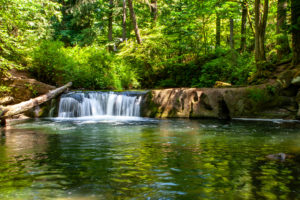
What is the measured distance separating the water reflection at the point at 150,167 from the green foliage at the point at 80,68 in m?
11.2

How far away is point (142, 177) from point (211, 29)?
19276 millimetres

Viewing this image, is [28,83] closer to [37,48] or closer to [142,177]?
[37,48]

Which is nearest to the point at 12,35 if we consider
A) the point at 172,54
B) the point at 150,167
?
the point at 172,54

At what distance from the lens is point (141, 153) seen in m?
6.18

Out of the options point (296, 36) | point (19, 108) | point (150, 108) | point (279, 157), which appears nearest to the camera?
point (279, 157)

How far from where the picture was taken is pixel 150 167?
16.5 feet

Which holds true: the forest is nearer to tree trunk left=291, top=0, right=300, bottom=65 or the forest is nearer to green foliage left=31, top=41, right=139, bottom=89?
green foliage left=31, top=41, right=139, bottom=89

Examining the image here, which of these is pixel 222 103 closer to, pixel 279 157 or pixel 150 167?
pixel 279 157

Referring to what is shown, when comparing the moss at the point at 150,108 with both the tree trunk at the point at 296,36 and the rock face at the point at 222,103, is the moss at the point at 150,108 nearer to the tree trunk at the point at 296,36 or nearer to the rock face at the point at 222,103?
the rock face at the point at 222,103

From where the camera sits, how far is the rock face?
12930 millimetres

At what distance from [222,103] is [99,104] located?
6.93m

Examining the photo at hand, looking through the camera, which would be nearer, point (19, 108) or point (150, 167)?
point (150, 167)

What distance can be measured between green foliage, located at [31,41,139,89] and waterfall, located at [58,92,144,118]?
3331mm

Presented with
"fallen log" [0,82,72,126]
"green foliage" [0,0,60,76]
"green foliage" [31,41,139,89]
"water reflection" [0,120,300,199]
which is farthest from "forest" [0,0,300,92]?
"water reflection" [0,120,300,199]
